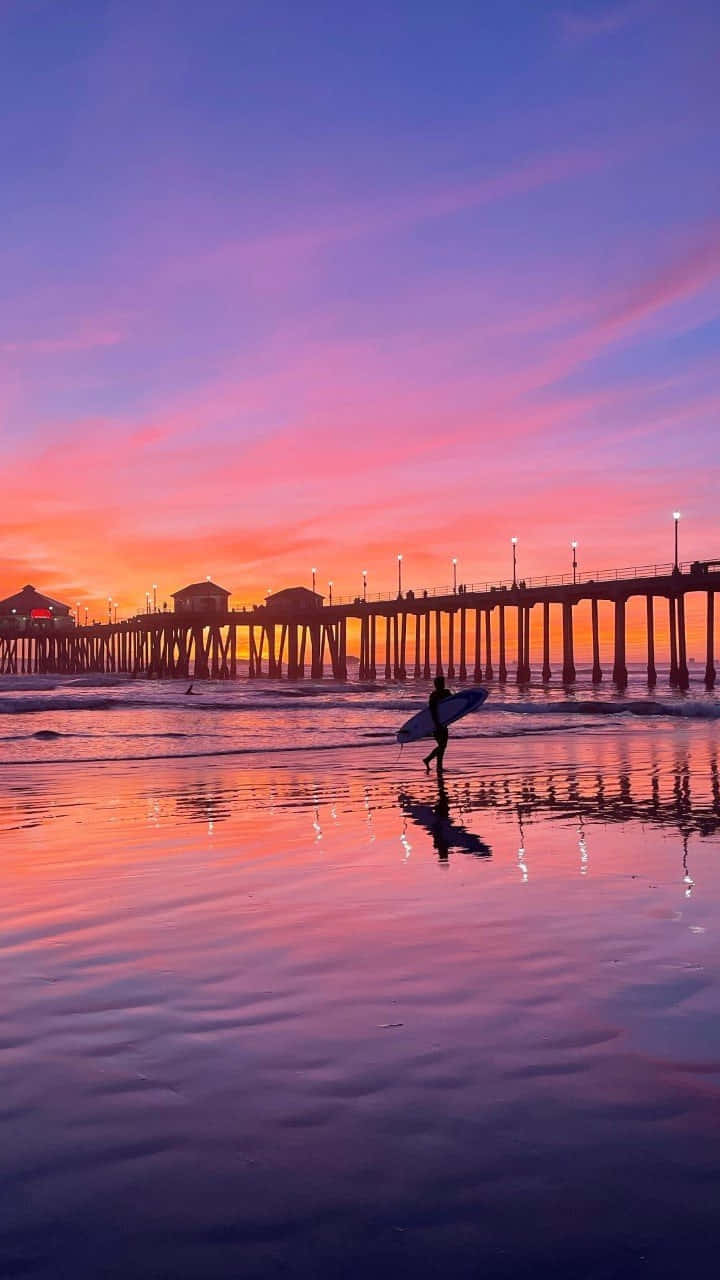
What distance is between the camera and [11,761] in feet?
73.4

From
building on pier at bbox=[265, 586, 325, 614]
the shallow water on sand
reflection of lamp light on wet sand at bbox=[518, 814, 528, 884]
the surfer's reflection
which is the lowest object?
the surfer's reflection

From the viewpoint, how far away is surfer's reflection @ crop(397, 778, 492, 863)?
983 cm

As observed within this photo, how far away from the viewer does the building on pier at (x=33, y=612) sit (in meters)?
150

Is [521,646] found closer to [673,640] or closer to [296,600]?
[673,640]

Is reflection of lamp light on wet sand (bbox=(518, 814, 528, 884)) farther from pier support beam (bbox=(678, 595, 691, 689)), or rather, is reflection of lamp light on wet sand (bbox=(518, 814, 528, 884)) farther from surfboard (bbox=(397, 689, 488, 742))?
pier support beam (bbox=(678, 595, 691, 689))

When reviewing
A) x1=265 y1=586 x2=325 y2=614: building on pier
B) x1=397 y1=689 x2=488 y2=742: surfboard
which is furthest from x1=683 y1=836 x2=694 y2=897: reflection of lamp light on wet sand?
x1=265 y1=586 x2=325 y2=614: building on pier

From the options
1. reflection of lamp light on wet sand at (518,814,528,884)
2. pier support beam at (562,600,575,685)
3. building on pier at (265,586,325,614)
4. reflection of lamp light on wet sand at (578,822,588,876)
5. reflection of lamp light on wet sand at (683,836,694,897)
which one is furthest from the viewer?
building on pier at (265,586,325,614)

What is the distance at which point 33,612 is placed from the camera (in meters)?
150

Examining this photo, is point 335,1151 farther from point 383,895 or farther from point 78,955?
point 383,895

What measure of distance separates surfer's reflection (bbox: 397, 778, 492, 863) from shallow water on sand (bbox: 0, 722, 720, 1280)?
0.10 meters

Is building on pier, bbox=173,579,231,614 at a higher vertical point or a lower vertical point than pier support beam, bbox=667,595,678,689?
higher

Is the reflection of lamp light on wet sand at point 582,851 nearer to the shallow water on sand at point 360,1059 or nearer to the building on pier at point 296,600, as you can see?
the shallow water on sand at point 360,1059

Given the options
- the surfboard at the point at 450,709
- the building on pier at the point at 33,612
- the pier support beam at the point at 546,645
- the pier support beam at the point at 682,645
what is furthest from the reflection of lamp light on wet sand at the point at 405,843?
the building on pier at the point at 33,612

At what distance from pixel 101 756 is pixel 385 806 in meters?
12.3
